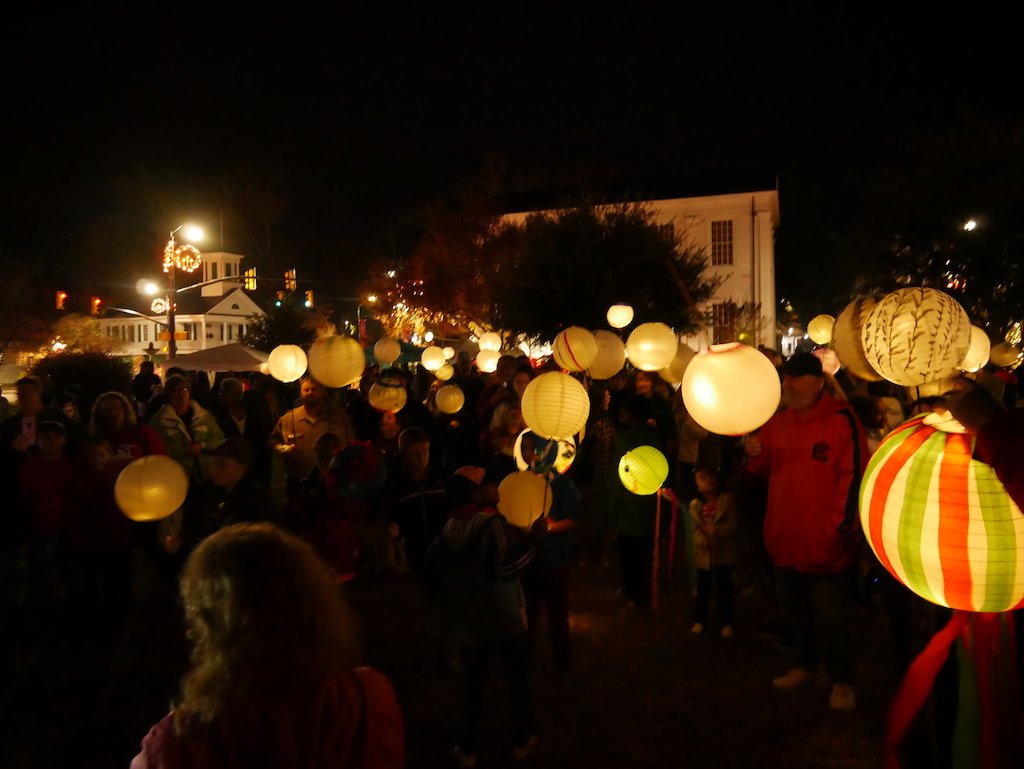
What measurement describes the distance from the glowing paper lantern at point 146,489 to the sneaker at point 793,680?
3.86 metres

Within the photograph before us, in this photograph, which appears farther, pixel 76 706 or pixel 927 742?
pixel 76 706

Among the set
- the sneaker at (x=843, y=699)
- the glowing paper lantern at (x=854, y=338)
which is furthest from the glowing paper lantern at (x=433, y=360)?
the sneaker at (x=843, y=699)

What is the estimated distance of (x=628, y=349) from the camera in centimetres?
865

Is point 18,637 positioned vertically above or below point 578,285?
below

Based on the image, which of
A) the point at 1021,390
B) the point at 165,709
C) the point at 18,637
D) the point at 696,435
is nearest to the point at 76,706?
the point at 165,709

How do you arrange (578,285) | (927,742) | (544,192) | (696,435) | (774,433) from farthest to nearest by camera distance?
1. (544,192)
2. (578,285)
3. (696,435)
4. (774,433)
5. (927,742)

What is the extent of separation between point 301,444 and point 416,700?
2931 mm

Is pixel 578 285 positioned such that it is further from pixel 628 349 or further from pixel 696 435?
pixel 696 435

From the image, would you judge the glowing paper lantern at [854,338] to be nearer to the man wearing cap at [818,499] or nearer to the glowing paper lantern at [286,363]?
the man wearing cap at [818,499]

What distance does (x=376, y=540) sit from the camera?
6.78 m

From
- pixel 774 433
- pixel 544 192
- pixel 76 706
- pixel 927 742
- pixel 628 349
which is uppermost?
pixel 544 192

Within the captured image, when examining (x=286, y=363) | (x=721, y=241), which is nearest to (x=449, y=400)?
(x=286, y=363)

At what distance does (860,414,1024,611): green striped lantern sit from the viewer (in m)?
2.32

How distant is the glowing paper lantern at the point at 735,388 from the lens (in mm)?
4074
